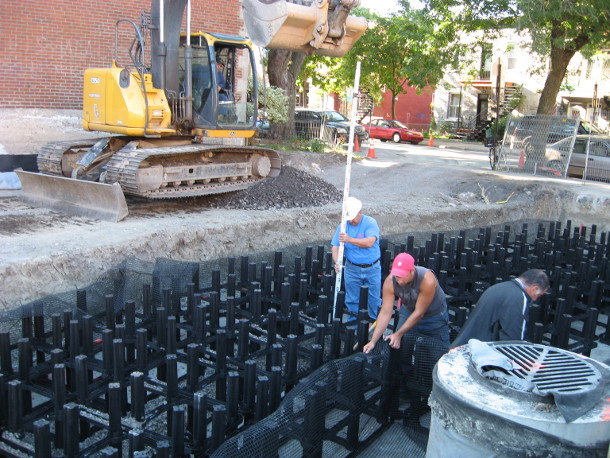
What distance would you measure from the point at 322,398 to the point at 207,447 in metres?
0.91

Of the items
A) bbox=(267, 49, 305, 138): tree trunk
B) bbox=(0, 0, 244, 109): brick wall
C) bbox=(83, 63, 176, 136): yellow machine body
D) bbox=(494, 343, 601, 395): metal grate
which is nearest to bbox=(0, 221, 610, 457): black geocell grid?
bbox=(494, 343, 601, 395): metal grate

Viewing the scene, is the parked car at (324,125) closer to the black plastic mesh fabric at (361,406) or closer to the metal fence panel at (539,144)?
the metal fence panel at (539,144)

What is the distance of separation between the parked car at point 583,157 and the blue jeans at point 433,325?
12.0 meters

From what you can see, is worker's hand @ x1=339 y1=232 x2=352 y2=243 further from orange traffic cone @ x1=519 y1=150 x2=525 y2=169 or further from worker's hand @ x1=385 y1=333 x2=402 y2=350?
orange traffic cone @ x1=519 y1=150 x2=525 y2=169

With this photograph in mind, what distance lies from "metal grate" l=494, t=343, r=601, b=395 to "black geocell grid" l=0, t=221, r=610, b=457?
5.54 feet

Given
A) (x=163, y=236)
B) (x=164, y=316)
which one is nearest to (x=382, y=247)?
(x=163, y=236)

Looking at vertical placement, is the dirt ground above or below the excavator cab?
below

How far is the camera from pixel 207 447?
14.3ft

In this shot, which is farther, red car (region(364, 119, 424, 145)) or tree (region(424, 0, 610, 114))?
red car (region(364, 119, 424, 145))

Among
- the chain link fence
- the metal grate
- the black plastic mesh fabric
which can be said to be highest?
the chain link fence

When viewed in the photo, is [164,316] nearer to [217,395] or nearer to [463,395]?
[217,395]

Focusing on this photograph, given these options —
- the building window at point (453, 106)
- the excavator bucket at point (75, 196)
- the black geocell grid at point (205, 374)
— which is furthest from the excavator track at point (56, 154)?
the building window at point (453, 106)

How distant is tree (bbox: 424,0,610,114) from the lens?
51.4ft

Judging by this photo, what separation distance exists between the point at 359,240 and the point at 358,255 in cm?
33
